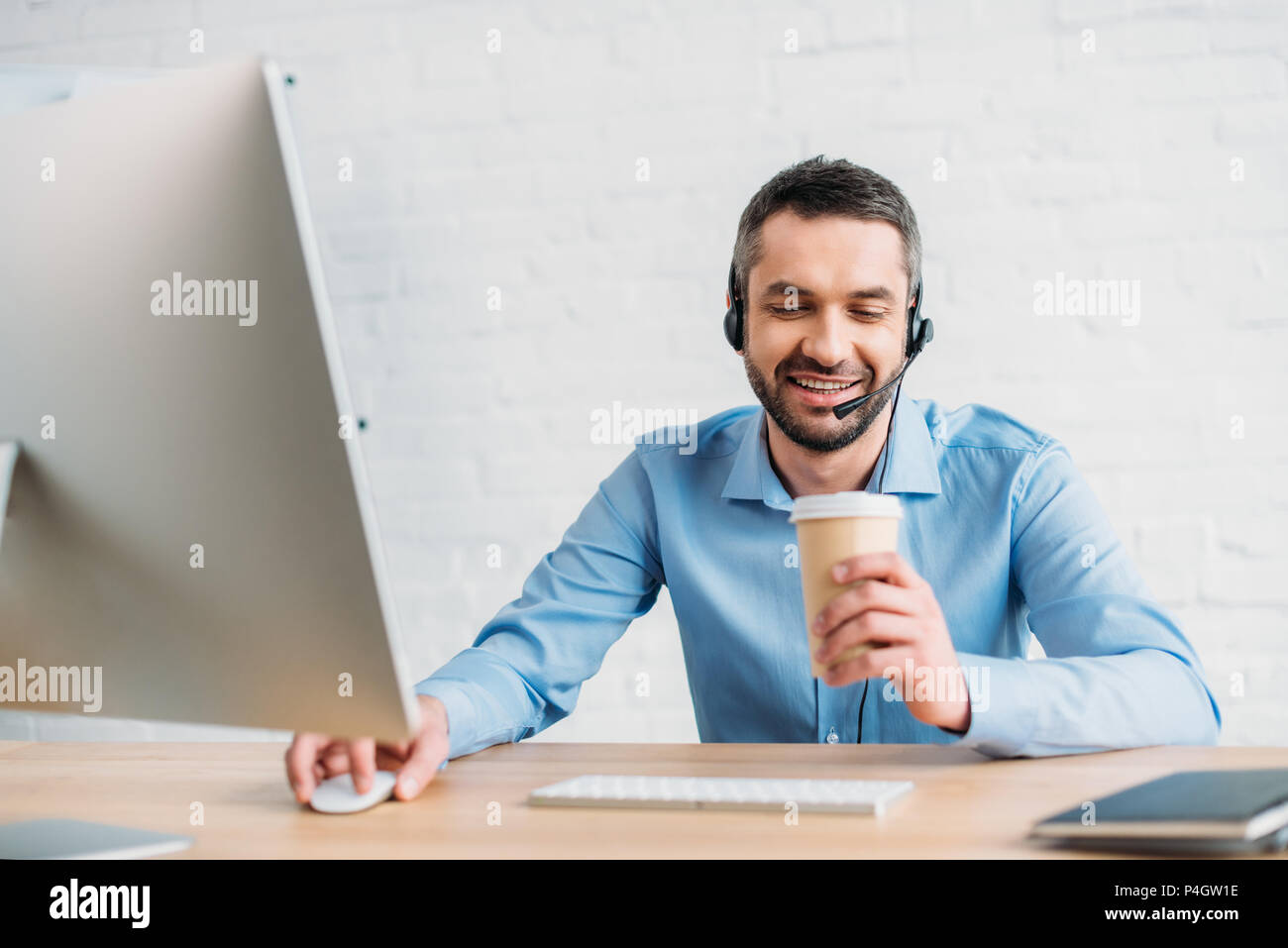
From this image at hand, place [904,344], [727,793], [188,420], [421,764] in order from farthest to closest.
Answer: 1. [904,344]
2. [421,764]
3. [727,793]
4. [188,420]

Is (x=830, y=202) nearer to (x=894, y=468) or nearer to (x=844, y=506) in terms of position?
(x=894, y=468)

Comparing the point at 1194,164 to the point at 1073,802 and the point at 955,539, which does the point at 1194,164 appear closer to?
the point at 955,539

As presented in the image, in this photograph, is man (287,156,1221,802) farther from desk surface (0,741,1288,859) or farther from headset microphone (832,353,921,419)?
desk surface (0,741,1288,859)

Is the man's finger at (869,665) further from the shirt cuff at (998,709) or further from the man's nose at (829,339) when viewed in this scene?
the man's nose at (829,339)

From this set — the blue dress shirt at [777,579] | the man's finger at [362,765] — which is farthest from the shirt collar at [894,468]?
the man's finger at [362,765]

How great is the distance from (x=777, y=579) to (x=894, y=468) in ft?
0.75

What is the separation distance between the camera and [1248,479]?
2.06m

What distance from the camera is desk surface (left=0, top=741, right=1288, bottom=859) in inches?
29.7

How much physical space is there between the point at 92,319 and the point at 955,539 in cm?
116

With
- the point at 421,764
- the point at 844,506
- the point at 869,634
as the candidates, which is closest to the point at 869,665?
Result: the point at 869,634

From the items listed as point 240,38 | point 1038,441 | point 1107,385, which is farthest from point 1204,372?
point 240,38

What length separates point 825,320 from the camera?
1544mm

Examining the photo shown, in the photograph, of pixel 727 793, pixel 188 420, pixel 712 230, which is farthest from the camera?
pixel 712 230

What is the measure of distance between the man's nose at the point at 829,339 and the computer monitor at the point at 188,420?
972 mm
